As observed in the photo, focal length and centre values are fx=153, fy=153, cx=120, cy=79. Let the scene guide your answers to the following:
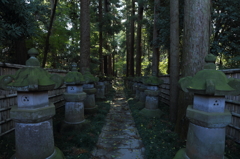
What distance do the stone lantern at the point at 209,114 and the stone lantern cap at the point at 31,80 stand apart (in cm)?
255

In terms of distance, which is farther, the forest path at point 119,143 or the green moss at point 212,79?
the forest path at point 119,143

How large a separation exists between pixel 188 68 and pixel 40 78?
157 inches

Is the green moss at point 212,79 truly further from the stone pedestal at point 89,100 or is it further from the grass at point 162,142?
the stone pedestal at point 89,100

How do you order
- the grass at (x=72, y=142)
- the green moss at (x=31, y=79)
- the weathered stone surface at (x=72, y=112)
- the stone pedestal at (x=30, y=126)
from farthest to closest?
the weathered stone surface at (x=72, y=112) < the grass at (x=72, y=142) < the stone pedestal at (x=30, y=126) < the green moss at (x=31, y=79)

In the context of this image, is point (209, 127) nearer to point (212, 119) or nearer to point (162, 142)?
point (212, 119)

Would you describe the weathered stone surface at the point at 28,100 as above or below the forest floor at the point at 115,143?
above

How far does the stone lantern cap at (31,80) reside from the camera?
8.68 ft

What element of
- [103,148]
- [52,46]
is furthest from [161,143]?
[52,46]

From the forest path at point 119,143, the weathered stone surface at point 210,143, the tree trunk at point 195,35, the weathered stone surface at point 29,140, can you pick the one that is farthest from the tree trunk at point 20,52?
the weathered stone surface at point 210,143

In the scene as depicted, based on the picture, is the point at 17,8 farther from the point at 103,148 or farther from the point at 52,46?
the point at 52,46

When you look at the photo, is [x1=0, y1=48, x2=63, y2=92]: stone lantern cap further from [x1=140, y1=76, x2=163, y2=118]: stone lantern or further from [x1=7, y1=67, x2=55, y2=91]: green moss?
[x1=140, y1=76, x2=163, y2=118]: stone lantern

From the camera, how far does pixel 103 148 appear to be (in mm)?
4480

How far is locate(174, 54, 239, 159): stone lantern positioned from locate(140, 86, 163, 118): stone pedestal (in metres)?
4.89

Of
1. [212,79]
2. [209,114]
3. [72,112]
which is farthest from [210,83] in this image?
[72,112]
